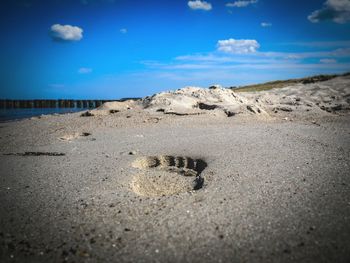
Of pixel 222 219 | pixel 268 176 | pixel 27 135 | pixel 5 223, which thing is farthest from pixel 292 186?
pixel 27 135

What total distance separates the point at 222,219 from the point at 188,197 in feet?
1.70

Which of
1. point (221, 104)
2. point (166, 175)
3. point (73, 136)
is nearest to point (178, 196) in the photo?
point (166, 175)

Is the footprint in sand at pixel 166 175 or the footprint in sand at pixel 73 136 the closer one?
the footprint in sand at pixel 166 175

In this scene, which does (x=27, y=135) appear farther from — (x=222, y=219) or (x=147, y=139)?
(x=222, y=219)

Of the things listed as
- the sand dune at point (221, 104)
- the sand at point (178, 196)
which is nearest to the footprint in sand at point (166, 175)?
the sand at point (178, 196)

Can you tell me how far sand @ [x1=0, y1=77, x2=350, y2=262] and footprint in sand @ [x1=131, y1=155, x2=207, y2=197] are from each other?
0.06 feet

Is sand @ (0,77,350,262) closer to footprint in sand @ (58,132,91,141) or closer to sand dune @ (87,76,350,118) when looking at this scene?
footprint in sand @ (58,132,91,141)

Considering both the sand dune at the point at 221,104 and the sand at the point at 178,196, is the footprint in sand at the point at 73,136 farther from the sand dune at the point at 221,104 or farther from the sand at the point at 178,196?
the sand dune at the point at 221,104

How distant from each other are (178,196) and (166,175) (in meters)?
0.88

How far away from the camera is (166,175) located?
3691 mm

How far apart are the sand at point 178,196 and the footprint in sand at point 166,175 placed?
0.06ft

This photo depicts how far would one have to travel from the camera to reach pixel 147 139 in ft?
18.6

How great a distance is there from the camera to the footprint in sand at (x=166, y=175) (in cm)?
319

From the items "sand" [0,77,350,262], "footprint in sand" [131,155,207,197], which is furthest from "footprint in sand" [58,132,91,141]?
"footprint in sand" [131,155,207,197]
